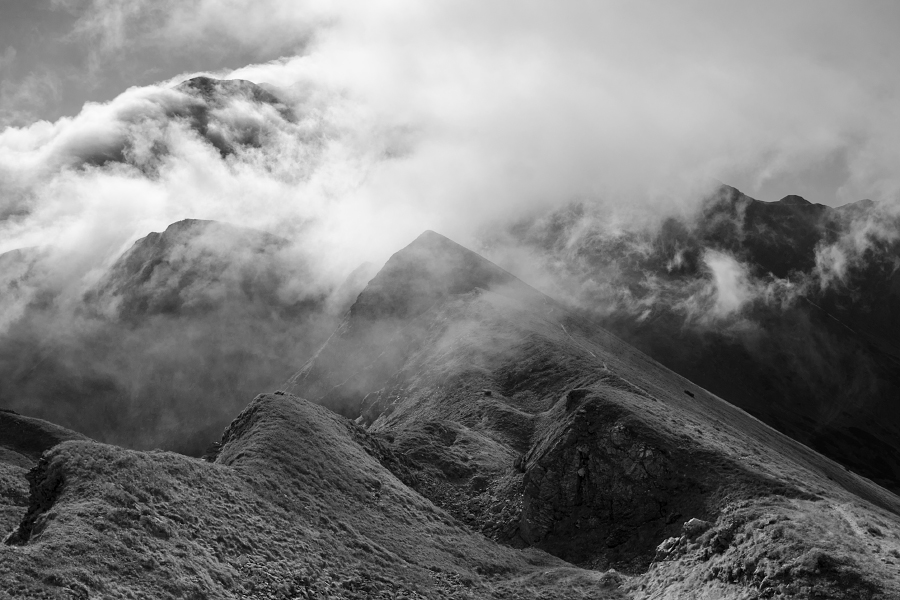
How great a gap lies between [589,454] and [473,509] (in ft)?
39.5

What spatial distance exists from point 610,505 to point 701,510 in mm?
8582

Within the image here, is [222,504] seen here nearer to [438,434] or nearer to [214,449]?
[214,449]

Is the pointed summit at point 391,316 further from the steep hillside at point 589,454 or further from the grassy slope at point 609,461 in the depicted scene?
the grassy slope at point 609,461

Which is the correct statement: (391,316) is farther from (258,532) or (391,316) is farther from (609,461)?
(258,532)

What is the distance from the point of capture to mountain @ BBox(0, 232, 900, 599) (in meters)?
41.1

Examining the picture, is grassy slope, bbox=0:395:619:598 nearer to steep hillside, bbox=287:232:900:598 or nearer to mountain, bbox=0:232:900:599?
mountain, bbox=0:232:900:599

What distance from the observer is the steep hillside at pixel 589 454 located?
4850 centimetres

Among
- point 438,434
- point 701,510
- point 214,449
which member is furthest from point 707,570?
point 214,449

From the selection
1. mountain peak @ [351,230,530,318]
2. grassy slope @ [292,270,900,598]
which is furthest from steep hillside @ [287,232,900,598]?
mountain peak @ [351,230,530,318]

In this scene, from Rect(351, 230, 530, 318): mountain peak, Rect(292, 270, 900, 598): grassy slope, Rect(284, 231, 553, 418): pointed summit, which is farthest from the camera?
Rect(351, 230, 530, 318): mountain peak

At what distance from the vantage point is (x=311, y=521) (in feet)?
177

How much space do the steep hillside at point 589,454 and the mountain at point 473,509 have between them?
0.21 metres

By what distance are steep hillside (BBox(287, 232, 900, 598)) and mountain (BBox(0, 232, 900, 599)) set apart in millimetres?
205

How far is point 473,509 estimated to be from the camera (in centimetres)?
7094
